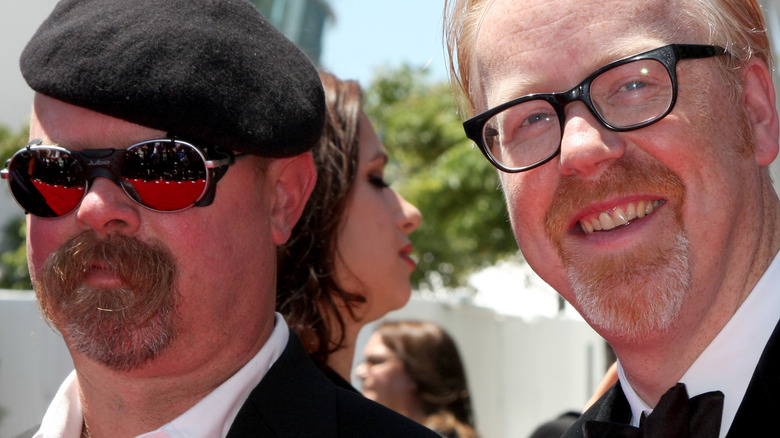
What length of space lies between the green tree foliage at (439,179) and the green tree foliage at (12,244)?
15.7 ft

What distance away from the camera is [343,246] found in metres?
3.13

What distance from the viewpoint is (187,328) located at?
7.02ft

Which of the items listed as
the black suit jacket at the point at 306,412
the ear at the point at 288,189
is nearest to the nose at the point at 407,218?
the ear at the point at 288,189

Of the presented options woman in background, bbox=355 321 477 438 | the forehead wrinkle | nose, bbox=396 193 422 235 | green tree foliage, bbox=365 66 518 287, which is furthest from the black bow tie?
green tree foliage, bbox=365 66 518 287

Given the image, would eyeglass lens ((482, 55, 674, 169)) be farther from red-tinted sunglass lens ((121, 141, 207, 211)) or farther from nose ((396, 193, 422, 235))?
nose ((396, 193, 422, 235))

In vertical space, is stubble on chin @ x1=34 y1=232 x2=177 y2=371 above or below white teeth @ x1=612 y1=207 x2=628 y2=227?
below

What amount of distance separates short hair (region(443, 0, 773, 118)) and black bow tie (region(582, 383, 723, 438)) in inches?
32.0

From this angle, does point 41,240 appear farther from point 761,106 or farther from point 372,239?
point 761,106

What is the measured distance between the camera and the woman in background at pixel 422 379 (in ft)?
19.4

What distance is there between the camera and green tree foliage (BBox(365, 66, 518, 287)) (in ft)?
35.2

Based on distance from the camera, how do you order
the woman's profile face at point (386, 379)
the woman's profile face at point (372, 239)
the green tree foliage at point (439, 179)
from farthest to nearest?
the green tree foliage at point (439, 179) < the woman's profile face at point (386, 379) < the woman's profile face at point (372, 239)

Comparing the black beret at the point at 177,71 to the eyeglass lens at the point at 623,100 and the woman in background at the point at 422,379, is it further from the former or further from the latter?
the woman in background at the point at 422,379

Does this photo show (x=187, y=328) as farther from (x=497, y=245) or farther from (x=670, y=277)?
(x=497, y=245)

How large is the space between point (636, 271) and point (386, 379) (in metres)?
4.29
